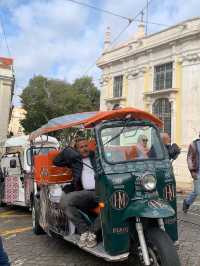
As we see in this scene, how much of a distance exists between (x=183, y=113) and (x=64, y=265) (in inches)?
896

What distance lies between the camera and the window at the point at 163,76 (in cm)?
2869

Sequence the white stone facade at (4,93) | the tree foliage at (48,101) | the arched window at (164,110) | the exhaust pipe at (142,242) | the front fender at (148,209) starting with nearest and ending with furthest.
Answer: the exhaust pipe at (142,242) < the front fender at (148,209) < the arched window at (164,110) < the white stone facade at (4,93) < the tree foliage at (48,101)

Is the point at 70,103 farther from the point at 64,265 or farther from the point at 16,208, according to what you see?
the point at 64,265

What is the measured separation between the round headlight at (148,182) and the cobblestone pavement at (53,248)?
4.50ft

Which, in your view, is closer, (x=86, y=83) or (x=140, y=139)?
(x=140, y=139)

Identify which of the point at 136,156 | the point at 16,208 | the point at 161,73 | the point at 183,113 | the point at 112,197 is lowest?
the point at 16,208

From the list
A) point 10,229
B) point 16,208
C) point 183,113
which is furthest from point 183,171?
point 10,229

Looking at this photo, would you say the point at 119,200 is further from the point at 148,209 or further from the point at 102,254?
the point at 102,254

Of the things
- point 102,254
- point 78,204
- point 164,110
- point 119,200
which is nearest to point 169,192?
point 119,200

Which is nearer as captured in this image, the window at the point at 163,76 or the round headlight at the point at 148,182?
the round headlight at the point at 148,182

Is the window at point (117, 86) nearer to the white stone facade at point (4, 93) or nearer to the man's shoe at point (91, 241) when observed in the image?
the white stone facade at point (4, 93)

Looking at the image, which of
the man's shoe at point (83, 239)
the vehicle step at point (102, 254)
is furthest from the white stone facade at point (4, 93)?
the vehicle step at point (102, 254)

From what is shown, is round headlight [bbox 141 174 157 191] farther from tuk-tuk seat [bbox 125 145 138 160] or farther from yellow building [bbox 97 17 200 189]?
yellow building [bbox 97 17 200 189]

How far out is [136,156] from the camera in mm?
5270
